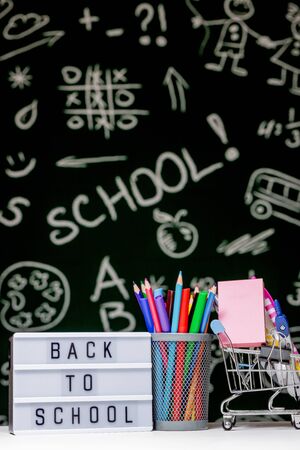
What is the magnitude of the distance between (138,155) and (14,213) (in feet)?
1.00

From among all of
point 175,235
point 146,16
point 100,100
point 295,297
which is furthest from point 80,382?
point 146,16

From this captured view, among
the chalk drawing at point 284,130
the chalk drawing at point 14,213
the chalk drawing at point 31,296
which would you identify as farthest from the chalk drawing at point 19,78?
the chalk drawing at point 284,130

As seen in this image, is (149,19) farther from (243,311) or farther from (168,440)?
(168,440)

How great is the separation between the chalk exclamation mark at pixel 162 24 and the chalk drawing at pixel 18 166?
41 cm

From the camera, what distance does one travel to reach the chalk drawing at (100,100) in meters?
1.74

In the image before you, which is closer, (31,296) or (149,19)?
(31,296)

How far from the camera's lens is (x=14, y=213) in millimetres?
1693

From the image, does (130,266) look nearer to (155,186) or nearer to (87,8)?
(155,186)

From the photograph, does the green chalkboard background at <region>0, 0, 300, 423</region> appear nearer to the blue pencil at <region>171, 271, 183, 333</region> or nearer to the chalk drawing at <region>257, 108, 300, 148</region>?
the chalk drawing at <region>257, 108, 300, 148</region>

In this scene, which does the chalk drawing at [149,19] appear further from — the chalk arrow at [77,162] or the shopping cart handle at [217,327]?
the shopping cart handle at [217,327]

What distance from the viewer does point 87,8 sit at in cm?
178

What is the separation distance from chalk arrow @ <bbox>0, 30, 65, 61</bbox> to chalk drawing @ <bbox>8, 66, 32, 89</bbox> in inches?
1.4

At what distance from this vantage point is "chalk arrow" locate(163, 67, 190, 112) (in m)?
1.77

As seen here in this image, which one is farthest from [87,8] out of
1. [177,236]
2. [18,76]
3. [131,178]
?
[177,236]
